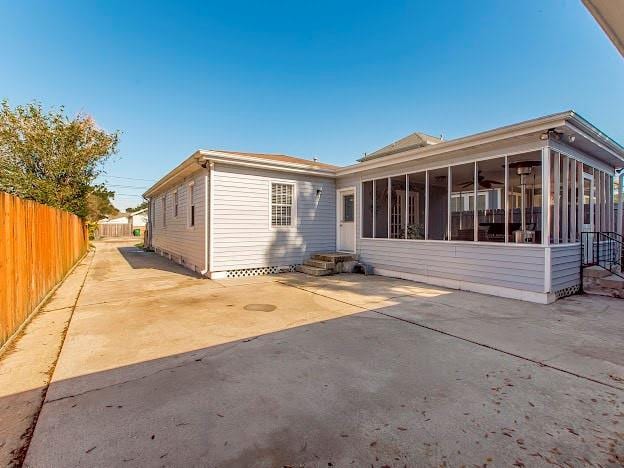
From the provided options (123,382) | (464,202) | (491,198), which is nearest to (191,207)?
(123,382)

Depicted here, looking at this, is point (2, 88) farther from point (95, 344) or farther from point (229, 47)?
point (95, 344)

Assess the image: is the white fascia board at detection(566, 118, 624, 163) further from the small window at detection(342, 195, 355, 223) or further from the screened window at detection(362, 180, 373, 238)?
the small window at detection(342, 195, 355, 223)

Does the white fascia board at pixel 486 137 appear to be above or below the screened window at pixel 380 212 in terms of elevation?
above

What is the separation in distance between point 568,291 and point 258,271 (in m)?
7.35

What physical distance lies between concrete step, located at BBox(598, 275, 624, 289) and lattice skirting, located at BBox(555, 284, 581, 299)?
1.29 ft

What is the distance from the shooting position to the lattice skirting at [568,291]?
594 centimetres

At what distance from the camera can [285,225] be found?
9.33 m

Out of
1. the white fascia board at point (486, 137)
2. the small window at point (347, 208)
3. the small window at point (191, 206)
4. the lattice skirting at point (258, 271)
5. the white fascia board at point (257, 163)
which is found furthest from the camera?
the small window at point (347, 208)

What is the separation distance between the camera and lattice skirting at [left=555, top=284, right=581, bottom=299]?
5937 mm

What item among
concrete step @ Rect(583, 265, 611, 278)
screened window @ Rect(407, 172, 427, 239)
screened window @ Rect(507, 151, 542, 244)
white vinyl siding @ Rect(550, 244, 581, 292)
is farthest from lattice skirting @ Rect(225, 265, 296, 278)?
concrete step @ Rect(583, 265, 611, 278)

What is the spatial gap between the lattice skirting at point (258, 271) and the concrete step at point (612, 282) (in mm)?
7398

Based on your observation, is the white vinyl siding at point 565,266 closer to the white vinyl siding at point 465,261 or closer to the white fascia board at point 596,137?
the white vinyl siding at point 465,261

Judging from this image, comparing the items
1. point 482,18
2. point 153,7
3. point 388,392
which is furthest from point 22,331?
point 482,18

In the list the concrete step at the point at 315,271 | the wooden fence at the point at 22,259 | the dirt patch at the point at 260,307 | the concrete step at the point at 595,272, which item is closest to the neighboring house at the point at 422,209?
the concrete step at the point at 595,272
